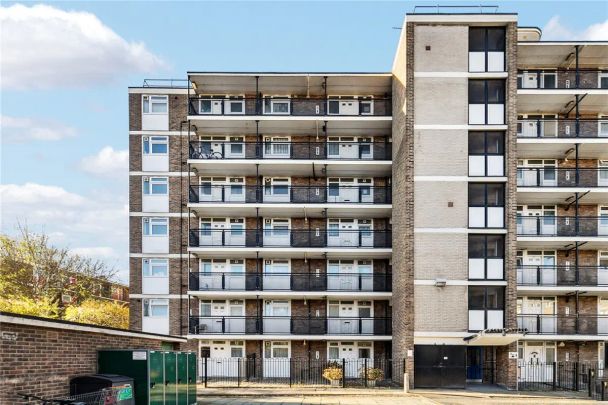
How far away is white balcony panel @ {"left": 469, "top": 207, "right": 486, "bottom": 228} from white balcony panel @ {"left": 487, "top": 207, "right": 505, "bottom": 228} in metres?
0.28

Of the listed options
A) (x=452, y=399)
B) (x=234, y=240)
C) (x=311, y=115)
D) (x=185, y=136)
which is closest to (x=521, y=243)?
(x=452, y=399)

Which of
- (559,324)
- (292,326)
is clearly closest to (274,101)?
(292,326)

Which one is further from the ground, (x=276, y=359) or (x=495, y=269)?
(x=495, y=269)

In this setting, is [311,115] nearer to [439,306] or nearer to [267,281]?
[267,281]

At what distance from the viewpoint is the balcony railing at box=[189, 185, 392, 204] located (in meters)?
31.6

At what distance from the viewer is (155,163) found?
108 feet

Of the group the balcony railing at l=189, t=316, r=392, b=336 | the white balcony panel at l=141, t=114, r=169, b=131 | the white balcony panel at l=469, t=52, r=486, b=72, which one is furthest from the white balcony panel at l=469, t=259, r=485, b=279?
the white balcony panel at l=141, t=114, r=169, b=131

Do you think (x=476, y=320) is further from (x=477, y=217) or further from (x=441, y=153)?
(x=441, y=153)

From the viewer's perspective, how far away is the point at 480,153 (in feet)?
88.6

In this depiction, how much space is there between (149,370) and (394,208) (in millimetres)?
18108

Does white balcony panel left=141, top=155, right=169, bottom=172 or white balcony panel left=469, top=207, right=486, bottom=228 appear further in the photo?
white balcony panel left=141, top=155, right=169, bottom=172

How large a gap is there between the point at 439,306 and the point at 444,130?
26.3 feet

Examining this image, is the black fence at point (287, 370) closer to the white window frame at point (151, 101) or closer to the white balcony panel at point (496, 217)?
the white balcony panel at point (496, 217)

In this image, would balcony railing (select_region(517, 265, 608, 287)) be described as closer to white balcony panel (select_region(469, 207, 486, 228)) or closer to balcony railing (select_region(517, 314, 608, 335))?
balcony railing (select_region(517, 314, 608, 335))
